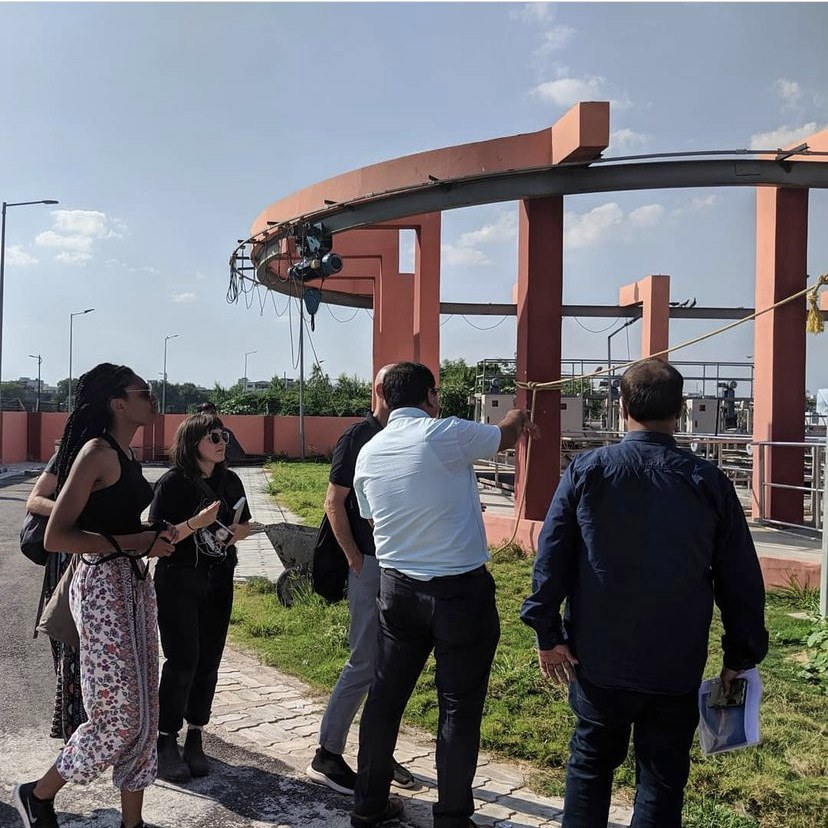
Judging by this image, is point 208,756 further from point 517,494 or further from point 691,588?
point 517,494

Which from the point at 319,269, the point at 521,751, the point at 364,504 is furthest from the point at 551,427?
the point at 364,504

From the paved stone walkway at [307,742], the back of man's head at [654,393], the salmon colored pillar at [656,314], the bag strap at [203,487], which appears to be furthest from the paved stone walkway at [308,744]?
the salmon colored pillar at [656,314]

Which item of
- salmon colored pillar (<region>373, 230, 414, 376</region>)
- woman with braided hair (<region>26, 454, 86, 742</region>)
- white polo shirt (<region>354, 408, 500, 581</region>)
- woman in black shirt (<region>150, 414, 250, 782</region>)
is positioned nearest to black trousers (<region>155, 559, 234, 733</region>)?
woman in black shirt (<region>150, 414, 250, 782</region>)

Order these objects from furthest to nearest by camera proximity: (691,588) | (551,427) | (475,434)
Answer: (551,427) → (475,434) → (691,588)

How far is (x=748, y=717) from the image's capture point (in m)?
2.60

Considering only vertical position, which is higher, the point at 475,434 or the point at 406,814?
the point at 475,434

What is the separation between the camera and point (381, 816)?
3.25 metres

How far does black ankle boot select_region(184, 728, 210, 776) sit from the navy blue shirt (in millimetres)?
2071

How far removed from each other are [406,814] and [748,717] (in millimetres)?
1526

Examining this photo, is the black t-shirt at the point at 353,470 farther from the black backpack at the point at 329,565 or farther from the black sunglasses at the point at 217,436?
the black sunglasses at the point at 217,436

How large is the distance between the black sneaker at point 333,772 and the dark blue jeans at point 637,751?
4.18 ft

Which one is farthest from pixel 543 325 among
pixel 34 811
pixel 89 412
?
pixel 34 811

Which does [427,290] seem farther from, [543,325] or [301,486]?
[543,325]

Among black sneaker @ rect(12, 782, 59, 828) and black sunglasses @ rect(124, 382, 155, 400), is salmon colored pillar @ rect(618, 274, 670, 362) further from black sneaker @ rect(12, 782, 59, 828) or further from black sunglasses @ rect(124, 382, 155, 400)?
black sneaker @ rect(12, 782, 59, 828)
